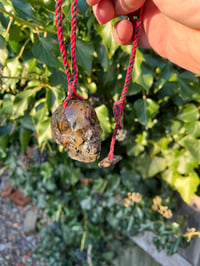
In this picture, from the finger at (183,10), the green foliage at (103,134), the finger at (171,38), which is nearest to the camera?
the finger at (183,10)

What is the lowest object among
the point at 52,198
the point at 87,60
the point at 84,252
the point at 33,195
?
the point at 84,252

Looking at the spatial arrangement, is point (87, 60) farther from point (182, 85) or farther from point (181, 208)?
point (181, 208)

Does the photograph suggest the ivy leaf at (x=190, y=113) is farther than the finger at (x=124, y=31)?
Yes

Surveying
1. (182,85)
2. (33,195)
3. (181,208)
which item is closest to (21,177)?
(33,195)

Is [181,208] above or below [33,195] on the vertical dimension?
above

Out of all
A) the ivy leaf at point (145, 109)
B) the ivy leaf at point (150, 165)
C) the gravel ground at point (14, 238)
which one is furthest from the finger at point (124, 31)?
the gravel ground at point (14, 238)

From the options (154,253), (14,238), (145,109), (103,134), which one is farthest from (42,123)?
(14,238)

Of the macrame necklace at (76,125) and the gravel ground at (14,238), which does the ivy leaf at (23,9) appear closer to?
the macrame necklace at (76,125)
